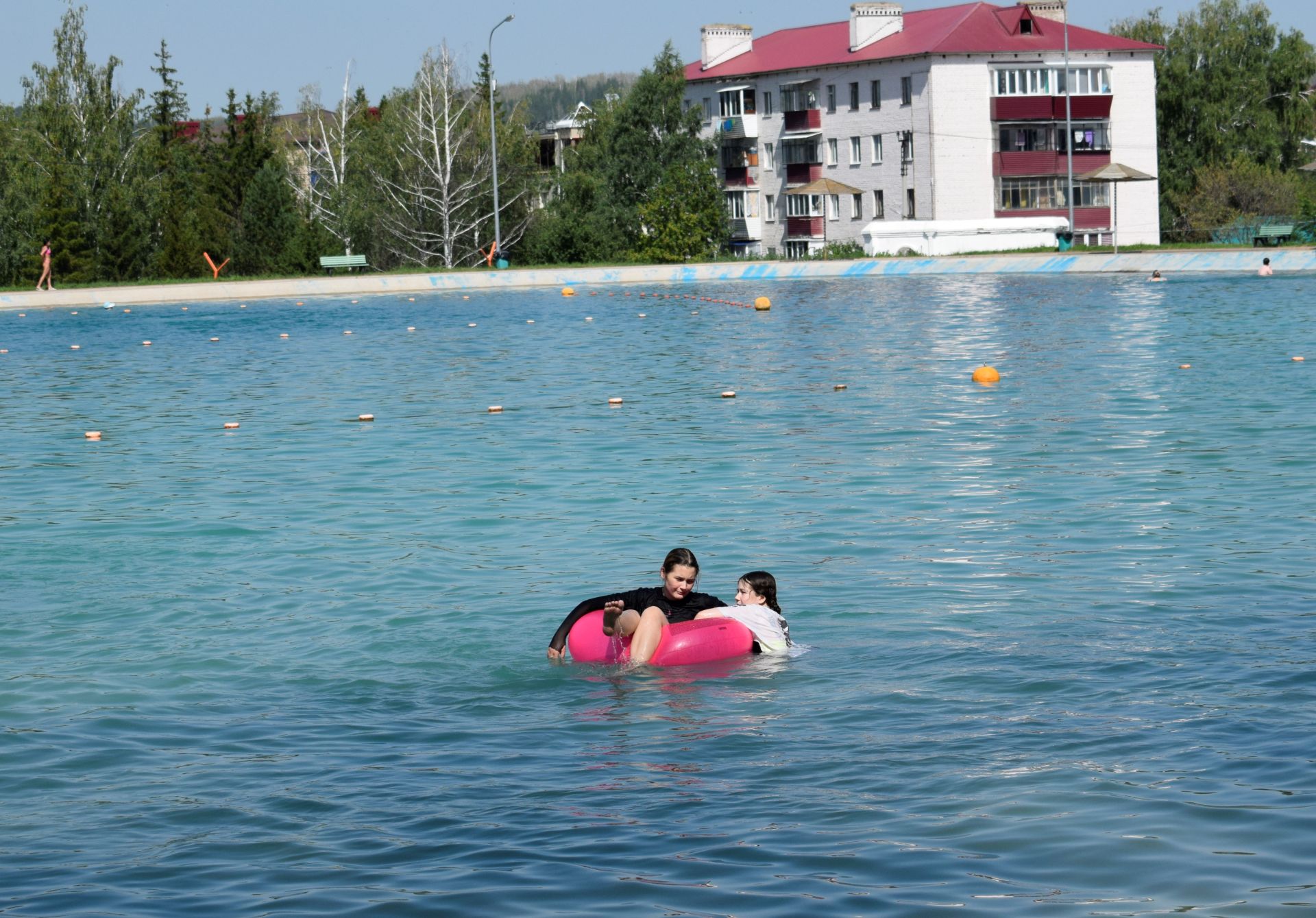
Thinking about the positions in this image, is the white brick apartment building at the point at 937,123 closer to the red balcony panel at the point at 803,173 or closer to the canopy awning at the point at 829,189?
Answer: the red balcony panel at the point at 803,173

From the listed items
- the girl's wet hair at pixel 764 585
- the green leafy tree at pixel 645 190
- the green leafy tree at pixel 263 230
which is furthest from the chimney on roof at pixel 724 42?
the girl's wet hair at pixel 764 585

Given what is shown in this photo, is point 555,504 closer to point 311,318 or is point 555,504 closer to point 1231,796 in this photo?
point 1231,796

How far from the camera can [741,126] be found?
281ft

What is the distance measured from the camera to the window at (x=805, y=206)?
266 feet

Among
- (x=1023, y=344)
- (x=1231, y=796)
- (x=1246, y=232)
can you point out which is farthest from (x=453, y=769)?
(x=1246, y=232)

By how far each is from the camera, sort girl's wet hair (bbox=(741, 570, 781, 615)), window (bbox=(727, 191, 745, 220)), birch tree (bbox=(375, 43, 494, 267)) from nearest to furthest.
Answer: girl's wet hair (bbox=(741, 570, 781, 615))
birch tree (bbox=(375, 43, 494, 267))
window (bbox=(727, 191, 745, 220))

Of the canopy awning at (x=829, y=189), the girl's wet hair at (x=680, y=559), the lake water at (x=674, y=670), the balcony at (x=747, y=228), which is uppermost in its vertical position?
the canopy awning at (x=829, y=189)

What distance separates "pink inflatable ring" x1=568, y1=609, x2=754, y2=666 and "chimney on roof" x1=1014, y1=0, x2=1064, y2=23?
7422 cm

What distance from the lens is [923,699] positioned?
9.23 metres

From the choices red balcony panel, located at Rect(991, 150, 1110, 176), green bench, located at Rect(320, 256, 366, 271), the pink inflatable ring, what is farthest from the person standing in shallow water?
the pink inflatable ring

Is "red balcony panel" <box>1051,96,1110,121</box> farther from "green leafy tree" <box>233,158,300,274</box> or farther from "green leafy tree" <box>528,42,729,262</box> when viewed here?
"green leafy tree" <box>233,158,300,274</box>

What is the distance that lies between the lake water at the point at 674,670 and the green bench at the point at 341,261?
3759 centimetres

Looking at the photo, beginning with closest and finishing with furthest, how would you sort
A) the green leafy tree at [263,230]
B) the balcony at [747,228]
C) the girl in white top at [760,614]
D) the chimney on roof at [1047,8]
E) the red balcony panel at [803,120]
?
the girl in white top at [760,614] → the green leafy tree at [263,230] → the chimney on roof at [1047,8] → the red balcony panel at [803,120] → the balcony at [747,228]

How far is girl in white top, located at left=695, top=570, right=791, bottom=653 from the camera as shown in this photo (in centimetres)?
1016
